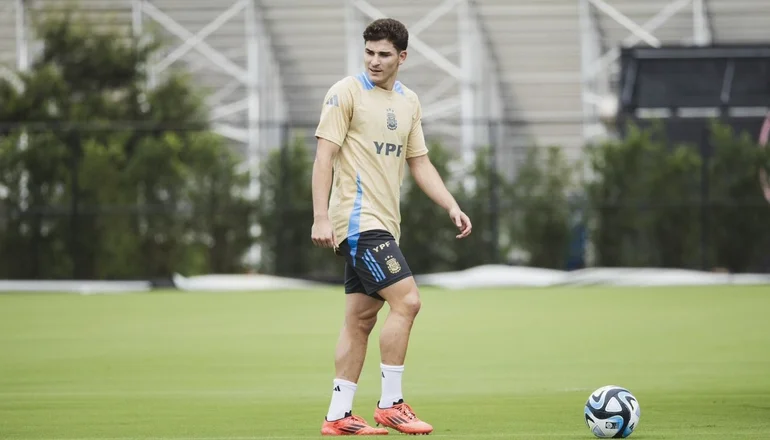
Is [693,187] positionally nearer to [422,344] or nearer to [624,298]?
[624,298]

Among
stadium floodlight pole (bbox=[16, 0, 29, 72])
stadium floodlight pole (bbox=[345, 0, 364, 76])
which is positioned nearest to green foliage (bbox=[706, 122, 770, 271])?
stadium floodlight pole (bbox=[345, 0, 364, 76])

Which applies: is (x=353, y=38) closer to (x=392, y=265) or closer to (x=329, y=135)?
(x=329, y=135)

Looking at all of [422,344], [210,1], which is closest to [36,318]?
[422,344]

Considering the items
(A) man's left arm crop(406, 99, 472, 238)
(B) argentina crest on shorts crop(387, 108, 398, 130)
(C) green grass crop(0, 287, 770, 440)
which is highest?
(B) argentina crest on shorts crop(387, 108, 398, 130)

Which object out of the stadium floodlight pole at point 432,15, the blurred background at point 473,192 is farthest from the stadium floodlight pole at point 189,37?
the blurred background at point 473,192

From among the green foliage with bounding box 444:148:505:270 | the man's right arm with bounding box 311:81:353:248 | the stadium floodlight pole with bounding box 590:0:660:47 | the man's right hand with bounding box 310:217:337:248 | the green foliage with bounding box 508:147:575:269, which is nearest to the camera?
the man's right hand with bounding box 310:217:337:248

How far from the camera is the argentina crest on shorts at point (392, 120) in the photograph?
21.1 ft

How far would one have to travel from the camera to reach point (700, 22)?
3525 cm

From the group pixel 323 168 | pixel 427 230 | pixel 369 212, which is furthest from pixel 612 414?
pixel 427 230

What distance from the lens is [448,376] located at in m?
9.85

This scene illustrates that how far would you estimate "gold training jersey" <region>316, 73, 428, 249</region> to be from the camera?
20.8 ft

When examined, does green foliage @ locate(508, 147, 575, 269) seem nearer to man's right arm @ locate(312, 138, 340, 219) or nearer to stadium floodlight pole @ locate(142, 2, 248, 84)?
stadium floodlight pole @ locate(142, 2, 248, 84)

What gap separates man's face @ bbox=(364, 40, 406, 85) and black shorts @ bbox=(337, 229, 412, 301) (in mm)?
730

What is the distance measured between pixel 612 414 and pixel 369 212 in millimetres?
1449
